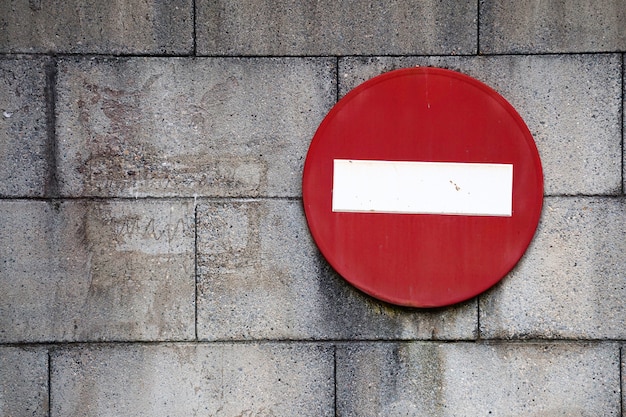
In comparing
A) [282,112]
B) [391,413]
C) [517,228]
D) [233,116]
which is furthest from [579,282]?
[233,116]

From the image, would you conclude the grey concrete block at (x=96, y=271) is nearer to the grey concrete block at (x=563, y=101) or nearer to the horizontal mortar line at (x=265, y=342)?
the horizontal mortar line at (x=265, y=342)

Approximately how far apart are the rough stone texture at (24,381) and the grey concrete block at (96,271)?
4.1 inches

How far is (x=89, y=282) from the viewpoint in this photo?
12.1 feet

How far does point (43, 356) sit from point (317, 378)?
179cm

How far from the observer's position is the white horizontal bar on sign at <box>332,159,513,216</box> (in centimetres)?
355

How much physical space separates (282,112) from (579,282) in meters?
2.23

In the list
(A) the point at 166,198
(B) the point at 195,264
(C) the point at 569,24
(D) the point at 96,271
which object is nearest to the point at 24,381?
(D) the point at 96,271

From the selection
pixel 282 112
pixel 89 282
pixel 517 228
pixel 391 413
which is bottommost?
pixel 391 413

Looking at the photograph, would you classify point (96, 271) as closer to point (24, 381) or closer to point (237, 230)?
point (24, 381)

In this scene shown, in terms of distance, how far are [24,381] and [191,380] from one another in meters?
1.09

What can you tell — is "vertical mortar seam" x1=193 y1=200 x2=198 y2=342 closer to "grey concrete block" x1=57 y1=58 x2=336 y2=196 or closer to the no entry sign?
"grey concrete block" x1=57 y1=58 x2=336 y2=196

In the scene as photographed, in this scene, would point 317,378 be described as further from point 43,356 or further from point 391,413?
point 43,356

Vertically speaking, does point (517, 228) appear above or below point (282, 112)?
below

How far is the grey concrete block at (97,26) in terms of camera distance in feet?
12.1
